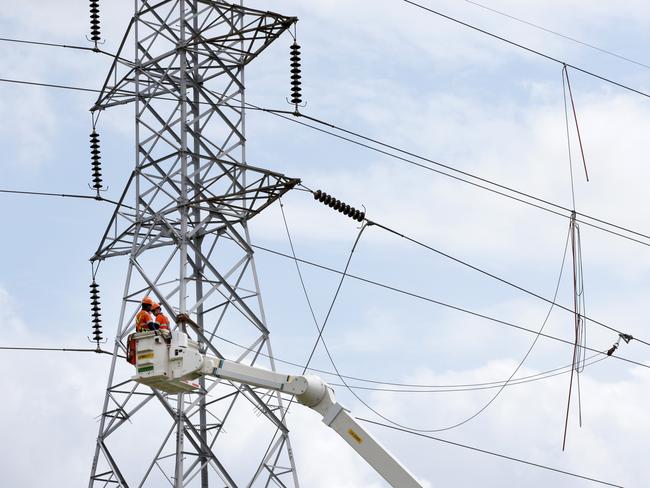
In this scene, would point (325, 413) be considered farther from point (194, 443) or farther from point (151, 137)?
point (151, 137)

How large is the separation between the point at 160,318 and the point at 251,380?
1.63 metres

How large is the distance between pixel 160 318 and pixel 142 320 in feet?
0.87

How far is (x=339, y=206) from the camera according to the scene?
98.7 ft

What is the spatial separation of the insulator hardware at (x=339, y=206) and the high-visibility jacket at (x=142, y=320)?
13.2 feet

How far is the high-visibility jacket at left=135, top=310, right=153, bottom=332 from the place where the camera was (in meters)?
27.2

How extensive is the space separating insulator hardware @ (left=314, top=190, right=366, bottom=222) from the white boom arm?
3.27 metres

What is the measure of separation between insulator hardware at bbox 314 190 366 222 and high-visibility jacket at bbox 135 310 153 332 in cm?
402

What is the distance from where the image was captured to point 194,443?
98.7ft

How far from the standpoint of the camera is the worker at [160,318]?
2722cm

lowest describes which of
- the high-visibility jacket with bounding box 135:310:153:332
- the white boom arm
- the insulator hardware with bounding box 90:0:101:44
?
the white boom arm

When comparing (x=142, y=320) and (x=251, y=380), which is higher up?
(x=142, y=320)

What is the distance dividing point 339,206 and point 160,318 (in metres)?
4.15

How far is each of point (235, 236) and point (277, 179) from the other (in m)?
1.63

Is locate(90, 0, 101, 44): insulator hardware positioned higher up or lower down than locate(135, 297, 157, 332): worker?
higher up
